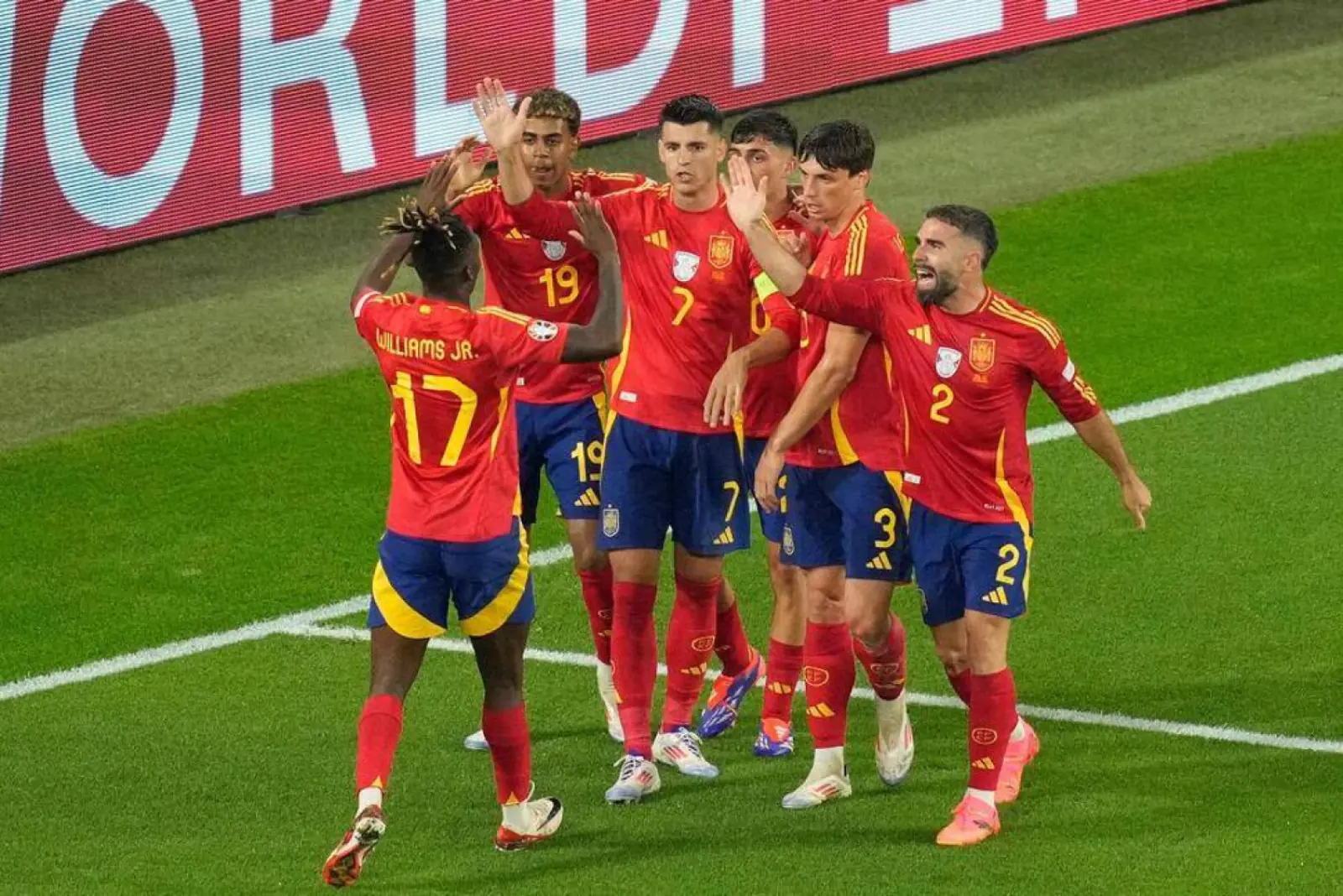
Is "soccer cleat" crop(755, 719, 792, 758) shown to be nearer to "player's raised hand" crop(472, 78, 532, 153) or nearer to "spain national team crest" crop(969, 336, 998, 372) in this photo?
"spain national team crest" crop(969, 336, 998, 372)

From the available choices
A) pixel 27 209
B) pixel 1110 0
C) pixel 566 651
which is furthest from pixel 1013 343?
pixel 1110 0

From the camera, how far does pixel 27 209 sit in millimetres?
16016

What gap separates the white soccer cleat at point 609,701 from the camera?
34.3 ft

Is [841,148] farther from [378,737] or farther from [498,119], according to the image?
[378,737]

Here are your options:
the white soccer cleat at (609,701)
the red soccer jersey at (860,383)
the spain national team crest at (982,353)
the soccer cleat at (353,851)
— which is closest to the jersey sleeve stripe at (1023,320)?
the spain national team crest at (982,353)

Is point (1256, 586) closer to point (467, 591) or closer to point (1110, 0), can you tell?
point (467, 591)

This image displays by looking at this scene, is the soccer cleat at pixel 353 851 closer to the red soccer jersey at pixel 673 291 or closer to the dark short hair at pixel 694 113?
the red soccer jersey at pixel 673 291

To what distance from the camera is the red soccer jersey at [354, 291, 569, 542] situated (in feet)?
28.3

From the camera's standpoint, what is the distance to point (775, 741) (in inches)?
404

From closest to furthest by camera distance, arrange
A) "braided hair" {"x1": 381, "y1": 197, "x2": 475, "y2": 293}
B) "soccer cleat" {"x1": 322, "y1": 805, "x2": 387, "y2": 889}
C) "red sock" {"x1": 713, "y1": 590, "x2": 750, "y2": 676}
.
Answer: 1. "soccer cleat" {"x1": 322, "y1": 805, "x2": 387, "y2": 889}
2. "braided hair" {"x1": 381, "y1": 197, "x2": 475, "y2": 293}
3. "red sock" {"x1": 713, "y1": 590, "x2": 750, "y2": 676}

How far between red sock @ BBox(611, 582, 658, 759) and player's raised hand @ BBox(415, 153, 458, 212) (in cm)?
174

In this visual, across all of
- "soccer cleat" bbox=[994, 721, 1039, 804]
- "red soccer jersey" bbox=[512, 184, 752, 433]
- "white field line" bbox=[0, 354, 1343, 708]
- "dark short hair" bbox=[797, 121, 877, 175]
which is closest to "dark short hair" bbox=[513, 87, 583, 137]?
"red soccer jersey" bbox=[512, 184, 752, 433]

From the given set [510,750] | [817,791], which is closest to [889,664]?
[817,791]

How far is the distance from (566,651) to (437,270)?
10.6ft
